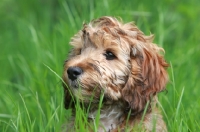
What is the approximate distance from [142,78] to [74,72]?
0.57 m

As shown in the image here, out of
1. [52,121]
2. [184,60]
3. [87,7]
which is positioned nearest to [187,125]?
[52,121]

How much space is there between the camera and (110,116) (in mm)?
4555

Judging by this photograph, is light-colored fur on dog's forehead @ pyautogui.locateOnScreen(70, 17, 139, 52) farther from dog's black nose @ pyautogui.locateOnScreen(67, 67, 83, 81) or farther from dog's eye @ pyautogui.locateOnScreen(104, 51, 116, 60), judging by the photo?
dog's black nose @ pyautogui.locateOnScreen(67, 67, 83, 81)

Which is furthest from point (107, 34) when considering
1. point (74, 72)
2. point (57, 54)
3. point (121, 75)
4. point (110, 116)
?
point (57, 54)

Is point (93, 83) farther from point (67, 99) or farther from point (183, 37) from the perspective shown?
point (183, 37)

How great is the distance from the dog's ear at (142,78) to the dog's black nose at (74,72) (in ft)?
1.30

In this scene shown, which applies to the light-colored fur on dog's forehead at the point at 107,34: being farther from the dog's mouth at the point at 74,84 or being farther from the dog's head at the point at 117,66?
the dog's mouth at the point at 74,84

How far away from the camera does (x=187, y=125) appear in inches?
175

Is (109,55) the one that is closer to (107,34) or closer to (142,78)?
(107,34)

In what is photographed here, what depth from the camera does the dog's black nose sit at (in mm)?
4211

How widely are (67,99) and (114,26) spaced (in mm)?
688

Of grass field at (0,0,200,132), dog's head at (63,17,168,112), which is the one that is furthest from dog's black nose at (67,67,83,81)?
grass field at (0,0,200,132)

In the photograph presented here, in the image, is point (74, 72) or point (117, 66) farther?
point (117, 66)

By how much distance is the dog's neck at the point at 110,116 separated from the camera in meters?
4.52
